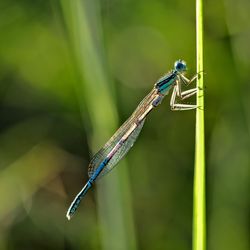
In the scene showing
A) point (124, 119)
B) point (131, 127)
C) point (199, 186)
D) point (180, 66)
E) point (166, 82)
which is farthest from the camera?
point (124, 119)

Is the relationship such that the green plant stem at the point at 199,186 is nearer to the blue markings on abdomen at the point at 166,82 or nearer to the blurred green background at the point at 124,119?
the blue markings on abdomen at the point at 166,82

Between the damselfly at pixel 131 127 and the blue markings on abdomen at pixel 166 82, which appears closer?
the damselfly at pixel 131 127

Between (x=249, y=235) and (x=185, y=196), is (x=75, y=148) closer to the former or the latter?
(x=185, y=196)

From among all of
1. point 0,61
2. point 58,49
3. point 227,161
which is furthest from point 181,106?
point 0,61

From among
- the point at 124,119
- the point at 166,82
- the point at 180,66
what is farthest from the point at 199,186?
the point at 124,119

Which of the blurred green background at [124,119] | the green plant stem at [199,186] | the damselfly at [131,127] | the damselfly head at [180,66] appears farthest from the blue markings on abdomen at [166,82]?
the green plant stem at [199,186]

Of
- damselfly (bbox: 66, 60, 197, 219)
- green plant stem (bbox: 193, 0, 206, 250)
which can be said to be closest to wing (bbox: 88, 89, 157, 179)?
damselfly (bbox: 66, 60, 197, 219)

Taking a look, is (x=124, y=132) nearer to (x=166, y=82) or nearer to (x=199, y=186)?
(x=166, y=82)

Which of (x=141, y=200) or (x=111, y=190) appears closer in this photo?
(x=111, y=190)
